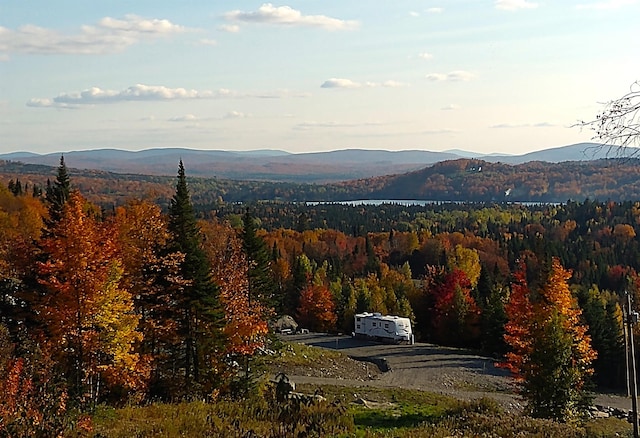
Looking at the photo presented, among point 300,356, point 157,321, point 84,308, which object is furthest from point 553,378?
point 300,356

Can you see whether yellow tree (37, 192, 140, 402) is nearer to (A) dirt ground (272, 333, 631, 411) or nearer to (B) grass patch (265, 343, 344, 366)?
(A) dirt ground (272, 333, 631, 411)

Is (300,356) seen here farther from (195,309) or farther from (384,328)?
(195,309)

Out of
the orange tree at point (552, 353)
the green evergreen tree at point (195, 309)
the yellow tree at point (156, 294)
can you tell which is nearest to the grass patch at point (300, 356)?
the orange tree at point (552, 353)

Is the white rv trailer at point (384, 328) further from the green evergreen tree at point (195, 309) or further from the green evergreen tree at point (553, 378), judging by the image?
the green evergreen tree at point (195, 309)

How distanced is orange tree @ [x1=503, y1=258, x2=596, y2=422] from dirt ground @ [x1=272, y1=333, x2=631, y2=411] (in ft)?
20.8

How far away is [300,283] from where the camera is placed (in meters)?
72.6

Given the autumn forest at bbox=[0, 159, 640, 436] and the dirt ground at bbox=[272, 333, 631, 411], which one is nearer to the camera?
the autumn forest at bbox=[0, 159, 640, 436]

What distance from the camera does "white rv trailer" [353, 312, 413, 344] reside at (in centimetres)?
5838

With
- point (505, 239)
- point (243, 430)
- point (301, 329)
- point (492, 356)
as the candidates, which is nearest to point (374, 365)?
point (492, 356)

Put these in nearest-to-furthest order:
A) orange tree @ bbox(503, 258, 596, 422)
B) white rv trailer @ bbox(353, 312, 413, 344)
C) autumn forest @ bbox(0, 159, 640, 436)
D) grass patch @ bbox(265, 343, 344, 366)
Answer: autumn forest @ bbox(0, 159, 640, 436)
orange tree @ bbox(503, 258, 596, 422)
grass patch @ bbox(265, 343, 344, 366)
white rv trailer @ bbox(353, 312, 413, 344)

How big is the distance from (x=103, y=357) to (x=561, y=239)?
11312cm

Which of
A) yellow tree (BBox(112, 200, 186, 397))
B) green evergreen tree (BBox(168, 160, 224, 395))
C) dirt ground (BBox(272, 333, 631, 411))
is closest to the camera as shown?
yellow tree (BBox(112, 200, 186, 397))

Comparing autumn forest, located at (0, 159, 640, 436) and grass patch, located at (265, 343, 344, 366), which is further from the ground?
autumn forest, located at (0, 159, 640, 436)

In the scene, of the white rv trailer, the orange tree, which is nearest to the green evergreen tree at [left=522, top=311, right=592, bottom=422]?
the orange tree
